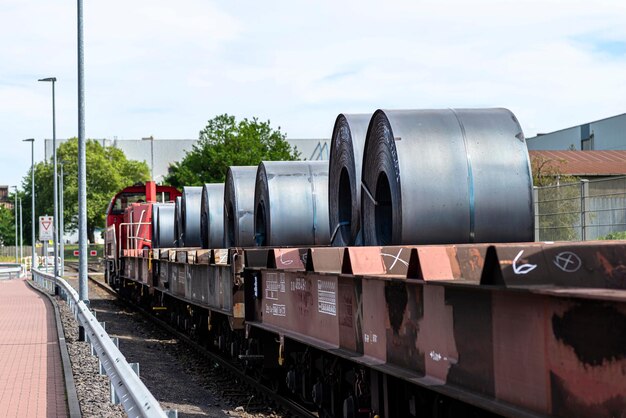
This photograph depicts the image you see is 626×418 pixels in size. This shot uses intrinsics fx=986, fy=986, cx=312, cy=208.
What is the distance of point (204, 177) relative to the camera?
66750 mm

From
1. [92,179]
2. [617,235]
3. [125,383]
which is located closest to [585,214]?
[617,235]

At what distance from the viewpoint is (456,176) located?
8.05 m

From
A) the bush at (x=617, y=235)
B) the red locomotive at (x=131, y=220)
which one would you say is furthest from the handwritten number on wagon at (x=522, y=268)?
the red locomotive at (x=131, y=220)

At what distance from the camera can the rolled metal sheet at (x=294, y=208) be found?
1351 centimetres

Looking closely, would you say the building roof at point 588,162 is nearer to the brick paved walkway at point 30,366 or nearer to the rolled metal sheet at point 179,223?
the rolled metal sheet at point 179,223

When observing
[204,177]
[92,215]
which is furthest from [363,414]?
[92,215]

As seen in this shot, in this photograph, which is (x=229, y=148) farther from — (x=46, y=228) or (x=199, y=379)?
(x=199, y=379)

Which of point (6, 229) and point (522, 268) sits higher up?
point (6, 229)

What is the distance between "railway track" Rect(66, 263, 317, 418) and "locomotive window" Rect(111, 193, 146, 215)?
1211 centimetres

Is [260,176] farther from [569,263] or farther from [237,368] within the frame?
[569,263]

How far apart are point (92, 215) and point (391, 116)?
305 ft

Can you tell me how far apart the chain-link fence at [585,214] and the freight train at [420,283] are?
15.5ft

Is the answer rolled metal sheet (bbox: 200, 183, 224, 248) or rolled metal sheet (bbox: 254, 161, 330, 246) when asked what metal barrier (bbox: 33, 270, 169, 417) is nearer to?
rolled metal sheet (bbox: 254, 161, 330, 246)

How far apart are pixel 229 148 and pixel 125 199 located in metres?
28.3
